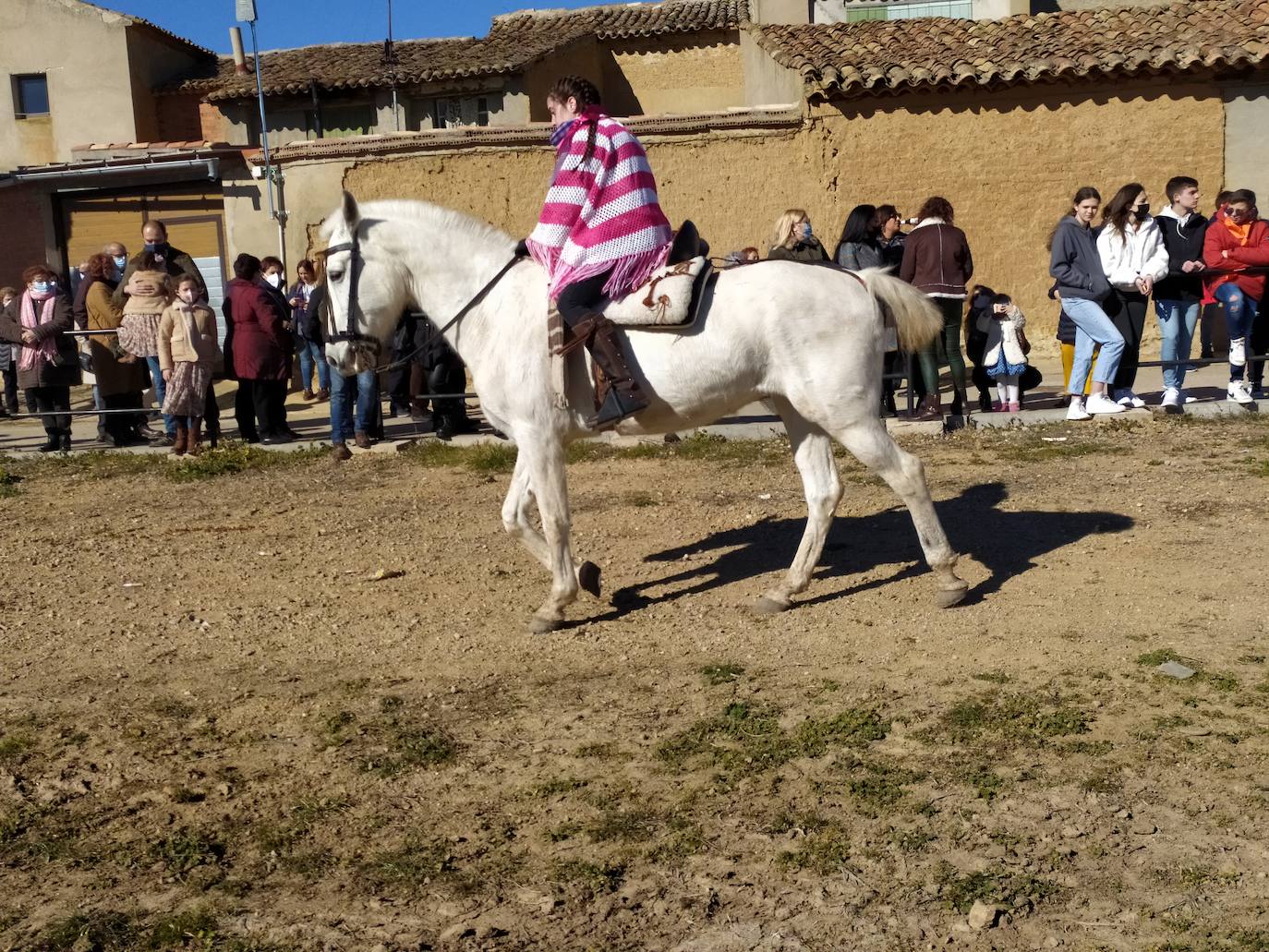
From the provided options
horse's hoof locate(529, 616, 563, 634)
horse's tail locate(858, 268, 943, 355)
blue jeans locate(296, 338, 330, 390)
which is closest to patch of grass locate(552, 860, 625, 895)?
horse's hoof locate(529, 616, 563, 634)

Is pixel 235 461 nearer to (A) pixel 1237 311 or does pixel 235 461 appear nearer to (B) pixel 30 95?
(A) pixel 1237 311

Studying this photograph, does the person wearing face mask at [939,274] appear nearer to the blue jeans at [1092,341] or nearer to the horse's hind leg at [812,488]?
the blue jeans at [1092,341]

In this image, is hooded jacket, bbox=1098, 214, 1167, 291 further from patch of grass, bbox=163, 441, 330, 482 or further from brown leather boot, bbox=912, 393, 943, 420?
patch of grass, bbox=163, 441, 330, 482

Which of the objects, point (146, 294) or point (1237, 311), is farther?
point (146, 294)

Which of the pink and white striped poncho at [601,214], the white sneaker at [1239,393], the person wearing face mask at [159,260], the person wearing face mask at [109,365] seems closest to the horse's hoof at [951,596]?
the pink and white striped poncho at [601,214]

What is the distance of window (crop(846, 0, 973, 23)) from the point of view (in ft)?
91.5

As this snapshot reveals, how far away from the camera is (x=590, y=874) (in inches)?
175

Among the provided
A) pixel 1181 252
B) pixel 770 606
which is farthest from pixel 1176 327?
pixel 770 606

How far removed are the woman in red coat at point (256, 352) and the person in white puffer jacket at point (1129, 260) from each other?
768cm

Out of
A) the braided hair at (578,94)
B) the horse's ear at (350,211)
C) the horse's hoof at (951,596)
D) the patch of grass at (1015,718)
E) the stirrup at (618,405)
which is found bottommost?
the patch of grass at (1015,718)

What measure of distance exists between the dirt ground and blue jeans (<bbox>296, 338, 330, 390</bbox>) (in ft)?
22.7

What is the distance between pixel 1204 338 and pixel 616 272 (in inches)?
389

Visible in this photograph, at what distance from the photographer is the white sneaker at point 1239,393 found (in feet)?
40.3

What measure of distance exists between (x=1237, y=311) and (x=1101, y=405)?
1734 mm
